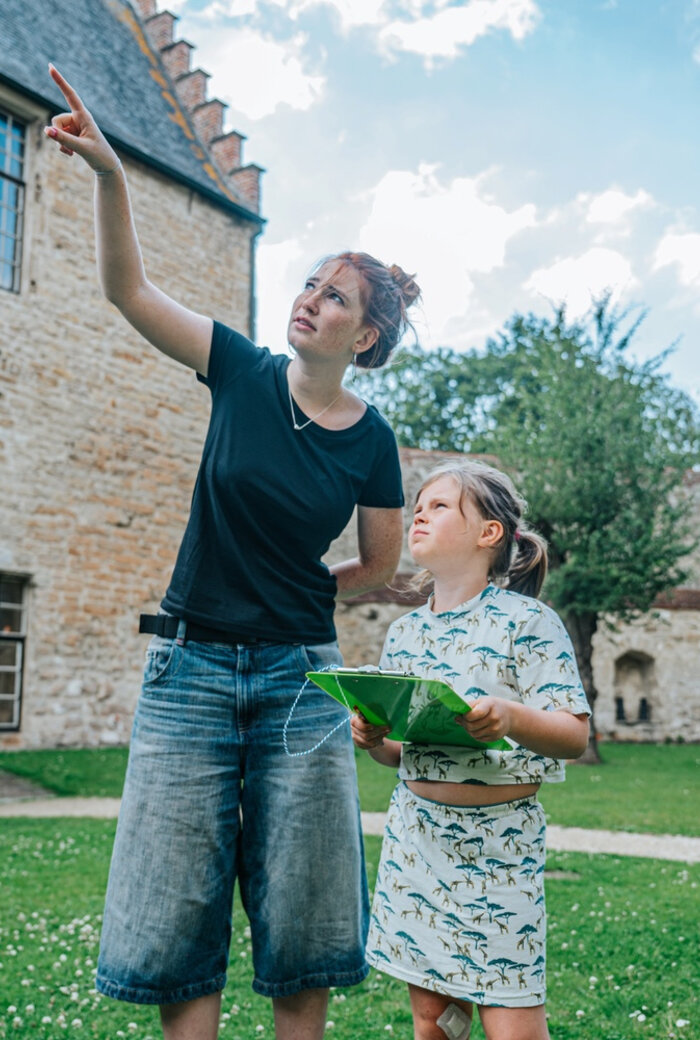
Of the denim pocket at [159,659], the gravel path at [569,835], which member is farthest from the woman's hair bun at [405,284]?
the gravel path at [569,835]

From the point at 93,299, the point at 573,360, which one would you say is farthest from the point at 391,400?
the point at 93,299

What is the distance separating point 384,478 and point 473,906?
3.32ft

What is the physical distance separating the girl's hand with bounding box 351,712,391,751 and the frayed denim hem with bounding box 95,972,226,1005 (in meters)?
0.65

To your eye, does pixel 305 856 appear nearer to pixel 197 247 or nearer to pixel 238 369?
pixel 238 369

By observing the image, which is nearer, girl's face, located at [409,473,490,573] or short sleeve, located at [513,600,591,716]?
short sleeve, located at [513,600,591,716]

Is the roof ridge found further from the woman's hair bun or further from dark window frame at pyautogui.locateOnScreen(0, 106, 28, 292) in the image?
the woman's hair bun

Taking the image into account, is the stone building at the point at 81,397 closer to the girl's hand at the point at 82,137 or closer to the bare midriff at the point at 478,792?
the girl's hand at the point at 82,137

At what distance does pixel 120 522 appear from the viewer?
12.2m

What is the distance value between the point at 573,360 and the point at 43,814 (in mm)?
10245

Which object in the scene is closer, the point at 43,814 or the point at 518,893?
the point at 518,893

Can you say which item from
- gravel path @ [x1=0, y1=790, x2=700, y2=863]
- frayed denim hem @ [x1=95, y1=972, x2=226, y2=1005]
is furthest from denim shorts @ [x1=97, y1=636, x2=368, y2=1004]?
gravel path @ [x1=0, y1=790, x2=700, y2=863]

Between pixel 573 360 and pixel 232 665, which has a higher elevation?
pixel 573 360

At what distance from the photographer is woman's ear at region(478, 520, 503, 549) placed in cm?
212

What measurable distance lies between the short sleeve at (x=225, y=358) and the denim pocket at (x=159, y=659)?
60 cm
